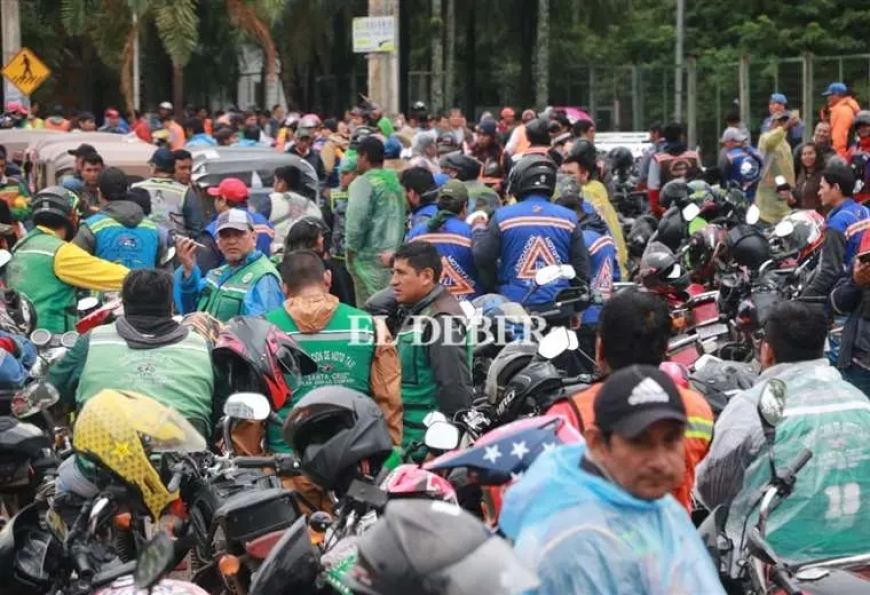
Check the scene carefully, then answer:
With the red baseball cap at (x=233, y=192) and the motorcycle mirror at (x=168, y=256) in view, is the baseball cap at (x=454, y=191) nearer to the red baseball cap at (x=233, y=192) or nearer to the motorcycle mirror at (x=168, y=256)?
the red baseball cap at (x=233, y=192)

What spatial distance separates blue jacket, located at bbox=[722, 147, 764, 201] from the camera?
20406 mm

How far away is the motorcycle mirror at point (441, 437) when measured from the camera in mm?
6812

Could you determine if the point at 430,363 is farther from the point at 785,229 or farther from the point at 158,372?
the point at 785,229

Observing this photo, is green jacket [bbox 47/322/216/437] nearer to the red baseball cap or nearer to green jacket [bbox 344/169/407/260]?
the red baseball cap

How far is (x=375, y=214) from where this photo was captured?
1431cm

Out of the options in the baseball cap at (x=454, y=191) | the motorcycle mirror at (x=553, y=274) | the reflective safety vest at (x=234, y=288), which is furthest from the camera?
the baseball cap at (x=454, y=191)

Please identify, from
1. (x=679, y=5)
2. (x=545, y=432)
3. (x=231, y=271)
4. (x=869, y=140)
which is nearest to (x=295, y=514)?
(x=545, y=432)

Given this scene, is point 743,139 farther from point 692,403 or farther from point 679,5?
point 679,5

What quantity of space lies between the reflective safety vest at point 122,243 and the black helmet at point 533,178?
2.55m

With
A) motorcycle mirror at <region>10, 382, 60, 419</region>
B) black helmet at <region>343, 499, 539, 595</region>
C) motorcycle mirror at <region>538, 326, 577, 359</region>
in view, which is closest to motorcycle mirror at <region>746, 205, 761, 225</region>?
motorcycle mirror at <region>538, 326, 577, 359</region>

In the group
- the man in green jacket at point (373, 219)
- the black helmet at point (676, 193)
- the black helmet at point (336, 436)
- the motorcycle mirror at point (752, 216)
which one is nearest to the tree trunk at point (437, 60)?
the black helmet at point (676, 193)

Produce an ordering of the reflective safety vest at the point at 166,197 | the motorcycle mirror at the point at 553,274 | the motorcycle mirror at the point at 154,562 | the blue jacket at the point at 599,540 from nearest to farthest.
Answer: the blue jacket at the point at 599,540, the motorcycle mirror at the point at 154,562, the motorcycle mirror at the point at 553,274, the reflective safety vest at the point at 166,197

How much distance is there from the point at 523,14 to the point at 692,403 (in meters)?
39.3

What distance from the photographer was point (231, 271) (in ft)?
34.4
